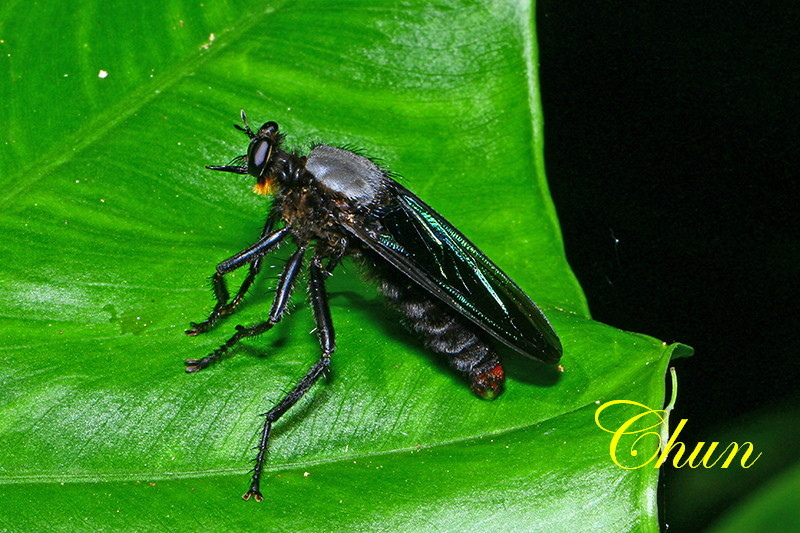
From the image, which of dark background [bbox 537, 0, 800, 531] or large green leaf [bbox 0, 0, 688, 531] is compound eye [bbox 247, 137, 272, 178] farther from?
dark background [bbox 537, 0, 800, 531]

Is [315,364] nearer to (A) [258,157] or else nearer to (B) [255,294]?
(B) [255,294]

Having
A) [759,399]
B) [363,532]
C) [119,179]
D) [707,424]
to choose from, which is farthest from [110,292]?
[759,399]

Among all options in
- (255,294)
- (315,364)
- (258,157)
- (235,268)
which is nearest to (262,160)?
(258,157)

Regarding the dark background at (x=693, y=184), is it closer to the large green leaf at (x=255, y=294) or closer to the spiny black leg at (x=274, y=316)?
the large green leaf at (x=255, y=294)

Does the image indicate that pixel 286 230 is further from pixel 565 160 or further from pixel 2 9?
pixel 565 160

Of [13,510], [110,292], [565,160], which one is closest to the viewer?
[13,510]

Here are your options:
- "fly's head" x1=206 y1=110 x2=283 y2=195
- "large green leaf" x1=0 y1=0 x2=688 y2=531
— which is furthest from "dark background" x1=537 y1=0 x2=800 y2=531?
"fly's head" x1=206 y1=110 x2=283 y2=195
